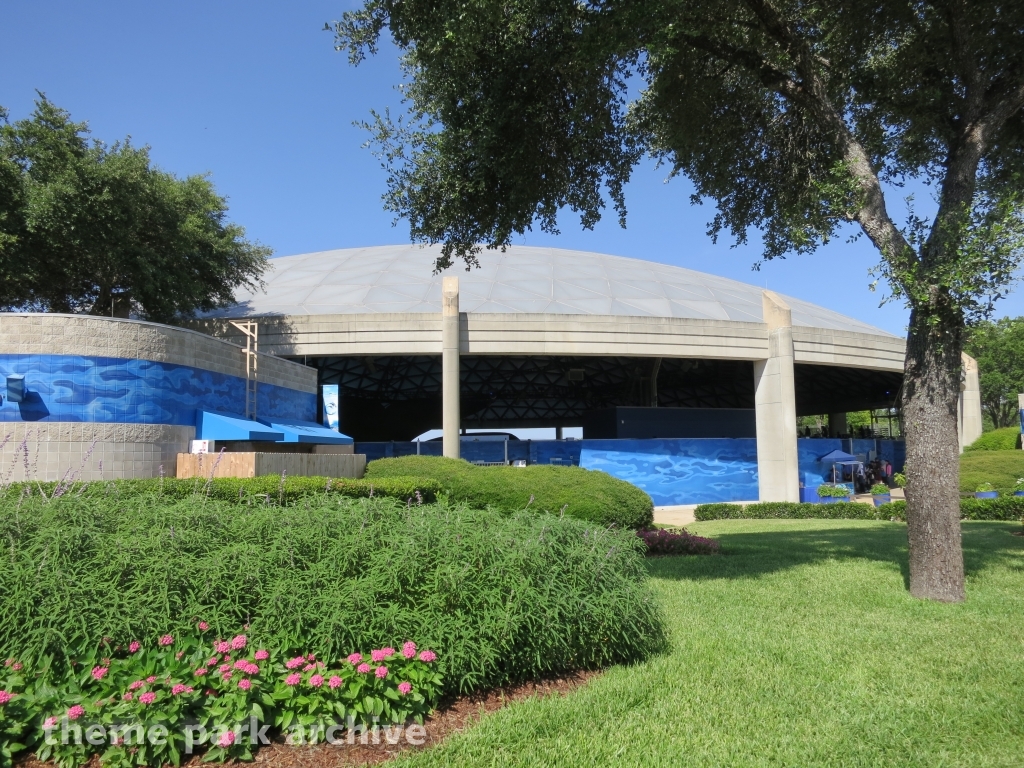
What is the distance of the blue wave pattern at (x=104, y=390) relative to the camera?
14.5m

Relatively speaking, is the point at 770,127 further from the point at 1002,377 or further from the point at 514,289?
the point at 1002,377

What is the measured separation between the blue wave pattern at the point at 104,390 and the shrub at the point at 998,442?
32.8m

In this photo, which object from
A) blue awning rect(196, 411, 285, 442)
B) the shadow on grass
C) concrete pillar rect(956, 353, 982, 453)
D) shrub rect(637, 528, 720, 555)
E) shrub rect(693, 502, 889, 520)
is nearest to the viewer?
the shadow on grass

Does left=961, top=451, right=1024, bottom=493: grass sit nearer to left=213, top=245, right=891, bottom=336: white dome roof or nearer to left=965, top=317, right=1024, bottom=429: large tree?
left=213, top=245, right=891, bottom=336: white dome roof

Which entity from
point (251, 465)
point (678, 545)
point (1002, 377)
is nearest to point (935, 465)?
point (678, 545)

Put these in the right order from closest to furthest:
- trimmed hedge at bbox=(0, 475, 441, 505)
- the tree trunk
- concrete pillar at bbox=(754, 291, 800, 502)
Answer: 1. the tree trunk
2. trimmed hedge at bbox=(0, 475, 441, 505)
3. concrete pillar at bbox=(754, 291, 800, 502)

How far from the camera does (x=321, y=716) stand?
4.46 meters

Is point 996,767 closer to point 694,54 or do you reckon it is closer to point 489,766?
point 489,766

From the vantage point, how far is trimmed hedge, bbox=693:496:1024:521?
2100 cm

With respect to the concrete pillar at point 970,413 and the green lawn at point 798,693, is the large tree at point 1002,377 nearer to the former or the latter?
the concrete pillar at point 970,413

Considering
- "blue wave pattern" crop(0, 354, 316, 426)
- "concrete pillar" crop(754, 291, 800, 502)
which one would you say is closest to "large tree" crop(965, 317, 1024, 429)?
"concrete pillar" crop(754, 291, 800, 502)

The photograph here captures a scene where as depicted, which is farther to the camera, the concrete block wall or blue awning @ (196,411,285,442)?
blue awning @ (196,411,285,442)

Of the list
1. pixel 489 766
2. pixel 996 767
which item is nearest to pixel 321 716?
pixel 489 766

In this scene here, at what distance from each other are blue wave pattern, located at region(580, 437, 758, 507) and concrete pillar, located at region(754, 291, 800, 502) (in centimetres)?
110
